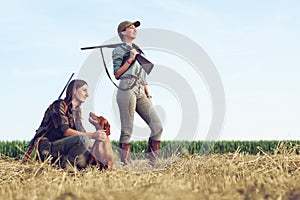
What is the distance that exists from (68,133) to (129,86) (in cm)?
96

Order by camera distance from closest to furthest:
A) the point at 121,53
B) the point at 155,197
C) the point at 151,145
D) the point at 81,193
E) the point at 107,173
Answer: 1. the point at 155,197
2. the point at 81,193
3. the point at 107,173
4. the point at 121,53
5. the point at 151,145

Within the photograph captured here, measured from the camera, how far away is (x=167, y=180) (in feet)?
14.4

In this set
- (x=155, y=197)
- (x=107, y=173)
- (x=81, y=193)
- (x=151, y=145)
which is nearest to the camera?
(x=155, y=197)

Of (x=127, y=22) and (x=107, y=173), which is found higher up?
(x=127, y=22)

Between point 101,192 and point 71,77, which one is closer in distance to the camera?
point 101,192

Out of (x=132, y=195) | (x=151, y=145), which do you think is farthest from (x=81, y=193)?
(x=151, y=145)

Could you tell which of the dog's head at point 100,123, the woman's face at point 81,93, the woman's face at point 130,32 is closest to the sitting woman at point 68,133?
the woman's face at point 81,93

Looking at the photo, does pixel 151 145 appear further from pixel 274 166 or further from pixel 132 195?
pixel 132 195

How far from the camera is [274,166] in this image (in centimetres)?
576

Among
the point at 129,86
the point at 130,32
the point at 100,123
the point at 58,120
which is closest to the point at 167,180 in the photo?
the point at 100,123

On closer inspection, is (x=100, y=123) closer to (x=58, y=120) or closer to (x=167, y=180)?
(x=58, y=120)

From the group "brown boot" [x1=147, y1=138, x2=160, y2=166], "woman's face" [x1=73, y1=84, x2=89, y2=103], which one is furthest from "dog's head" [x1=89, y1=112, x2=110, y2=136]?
"brown boot" [x1=147, y1=138, x2=160, y2=166]

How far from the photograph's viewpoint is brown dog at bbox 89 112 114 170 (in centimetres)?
584

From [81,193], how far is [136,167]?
2689mm
